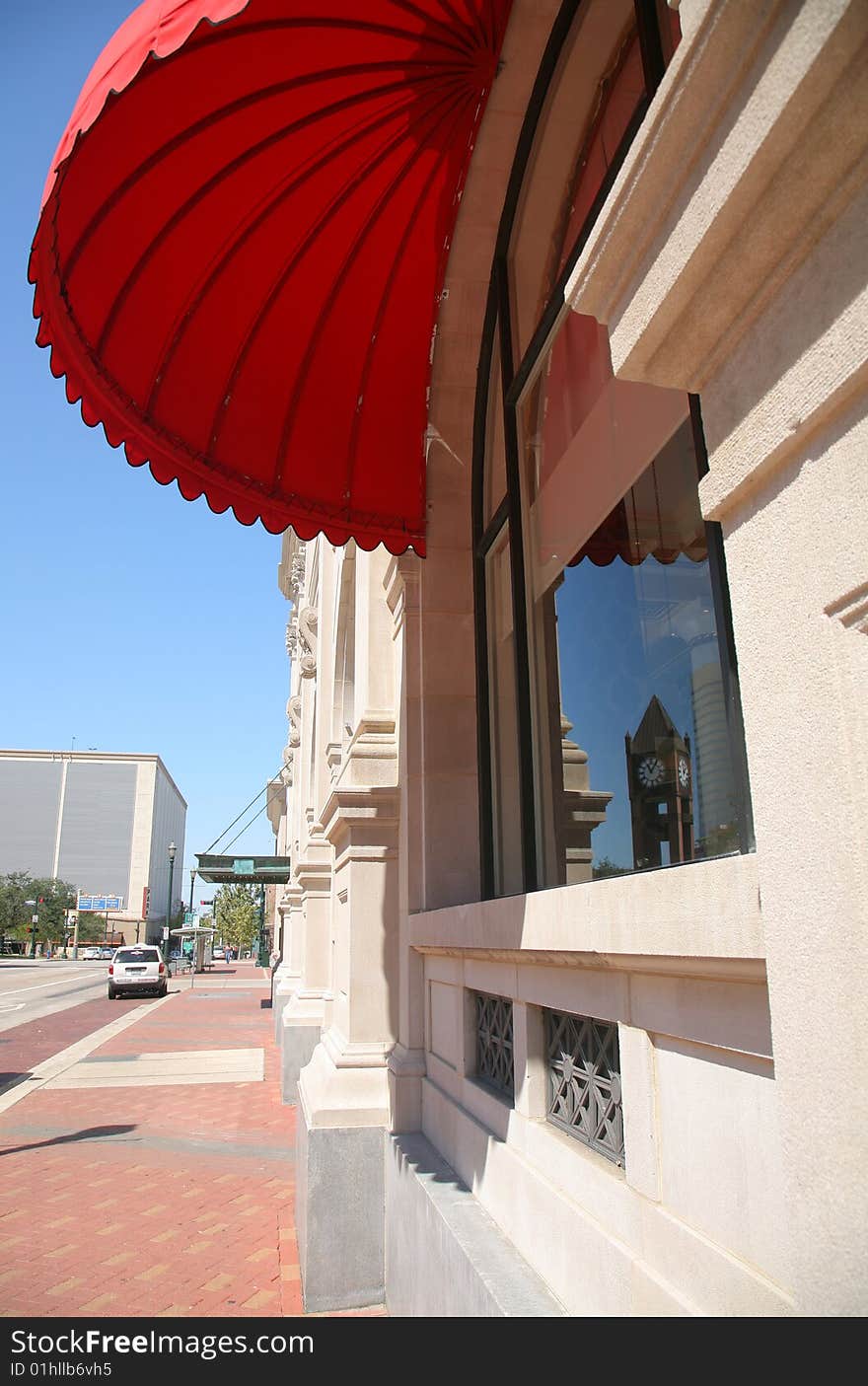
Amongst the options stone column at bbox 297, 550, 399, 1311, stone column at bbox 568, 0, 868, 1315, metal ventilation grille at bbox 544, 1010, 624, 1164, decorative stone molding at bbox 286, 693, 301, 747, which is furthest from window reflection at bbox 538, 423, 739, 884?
decorative stone molding at bbox 286, 693, 301, 747

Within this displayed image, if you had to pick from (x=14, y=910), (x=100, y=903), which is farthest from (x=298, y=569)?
(x=100, y=903)

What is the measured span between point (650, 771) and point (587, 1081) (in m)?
1.04

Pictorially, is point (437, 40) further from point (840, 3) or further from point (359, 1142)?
point (359, 1142)

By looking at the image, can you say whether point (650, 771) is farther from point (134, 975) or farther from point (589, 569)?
point (134, 975)

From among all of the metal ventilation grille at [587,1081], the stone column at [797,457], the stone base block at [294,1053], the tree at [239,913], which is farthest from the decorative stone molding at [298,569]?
the tree at [239,913]

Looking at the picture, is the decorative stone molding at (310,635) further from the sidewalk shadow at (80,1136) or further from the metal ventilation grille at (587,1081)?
the metal ventilation grille at (587,1081)

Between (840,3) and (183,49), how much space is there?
314cm

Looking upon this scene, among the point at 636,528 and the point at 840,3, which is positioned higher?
the point at 636,528

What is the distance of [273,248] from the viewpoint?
14.8 feet

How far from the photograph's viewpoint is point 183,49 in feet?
11.1

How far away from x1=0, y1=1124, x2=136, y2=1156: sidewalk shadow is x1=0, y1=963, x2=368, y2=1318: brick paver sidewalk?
0.06 feet

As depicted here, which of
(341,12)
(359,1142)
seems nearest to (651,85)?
(341,12)

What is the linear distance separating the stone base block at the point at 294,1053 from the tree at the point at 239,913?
237 ft

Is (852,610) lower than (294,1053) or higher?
higher
